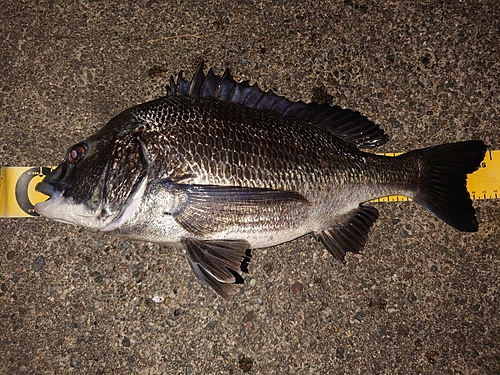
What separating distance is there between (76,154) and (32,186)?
0.70m

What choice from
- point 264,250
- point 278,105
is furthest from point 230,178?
point 264,250

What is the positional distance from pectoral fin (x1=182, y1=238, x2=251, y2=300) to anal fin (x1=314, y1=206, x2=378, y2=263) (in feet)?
1.79

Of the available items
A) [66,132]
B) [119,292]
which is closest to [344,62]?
[66,132]

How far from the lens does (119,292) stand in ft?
7.68

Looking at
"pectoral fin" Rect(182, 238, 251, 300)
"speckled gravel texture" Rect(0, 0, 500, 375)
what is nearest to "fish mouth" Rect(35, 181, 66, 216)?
"speckled gravel texture" Rect(0, 0, 500, 375)

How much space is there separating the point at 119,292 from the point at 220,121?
1.25 m

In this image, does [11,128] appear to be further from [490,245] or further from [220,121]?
[490,245]

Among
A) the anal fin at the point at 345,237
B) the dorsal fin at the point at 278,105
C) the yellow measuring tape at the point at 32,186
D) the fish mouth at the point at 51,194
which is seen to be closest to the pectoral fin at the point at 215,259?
the anal fin at the point at 345,237

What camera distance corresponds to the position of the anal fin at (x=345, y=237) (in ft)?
7.26

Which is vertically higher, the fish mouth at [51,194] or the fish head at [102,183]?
the fish head at [102,183]

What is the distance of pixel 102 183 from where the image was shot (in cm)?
186

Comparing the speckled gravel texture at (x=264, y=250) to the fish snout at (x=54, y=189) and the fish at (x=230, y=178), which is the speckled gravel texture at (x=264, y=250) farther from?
the fish snout at (x=54, y=189)

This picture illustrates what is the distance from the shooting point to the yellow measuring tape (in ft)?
7.82

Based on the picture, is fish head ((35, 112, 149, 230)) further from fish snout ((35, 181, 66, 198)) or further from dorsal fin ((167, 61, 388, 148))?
dorsal fin ((167, 61, 388, 148))
